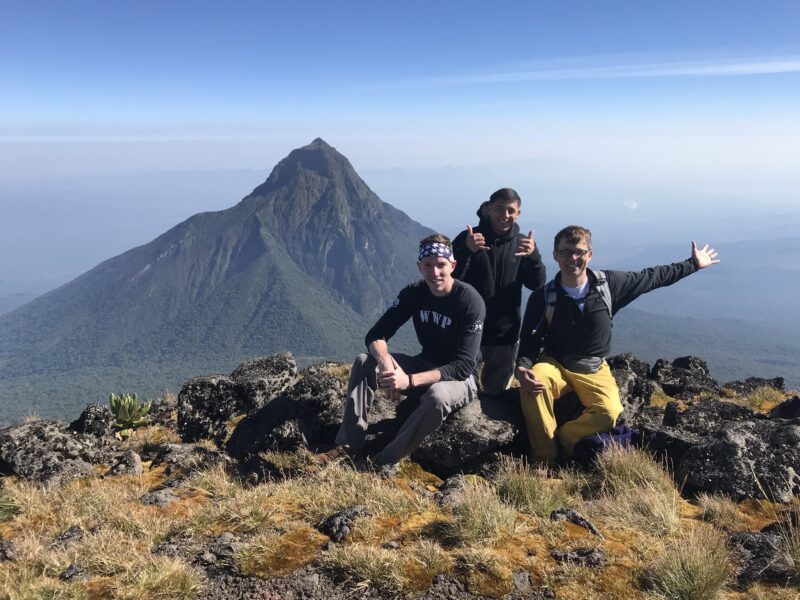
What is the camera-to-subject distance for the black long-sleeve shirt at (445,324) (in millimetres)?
7211

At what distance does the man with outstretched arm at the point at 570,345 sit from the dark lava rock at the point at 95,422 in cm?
882

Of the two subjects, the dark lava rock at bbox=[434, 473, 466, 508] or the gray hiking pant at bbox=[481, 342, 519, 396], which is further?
the gray hiking pant at bbox=[481, 342, 519, 396]

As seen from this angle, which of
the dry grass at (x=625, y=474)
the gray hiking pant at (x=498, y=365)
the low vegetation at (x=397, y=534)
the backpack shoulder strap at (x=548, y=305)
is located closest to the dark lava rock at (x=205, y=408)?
the low vegetation at (x=397, y=534)

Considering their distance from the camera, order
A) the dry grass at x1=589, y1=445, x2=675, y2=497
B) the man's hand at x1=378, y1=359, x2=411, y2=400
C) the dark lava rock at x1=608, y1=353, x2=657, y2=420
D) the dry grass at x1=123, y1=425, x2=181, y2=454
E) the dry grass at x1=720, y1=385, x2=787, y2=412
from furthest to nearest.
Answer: the dry grass at x1=720, y1=385, x2=787, y2=412
the dry grass at x1=123, y1=425, x2=181, y2=454
the dark lava rock at x1=608, y1=353, x2=657, y2=420
the man's hand at x1=378, y1=359, x2=411, y2=400
the dry grass at x1=589, y1=445, x2=675, y2=497

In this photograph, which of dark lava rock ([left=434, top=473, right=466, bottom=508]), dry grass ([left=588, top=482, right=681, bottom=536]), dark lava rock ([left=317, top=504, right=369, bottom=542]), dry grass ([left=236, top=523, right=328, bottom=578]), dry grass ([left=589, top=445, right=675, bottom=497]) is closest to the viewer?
dry grass ([left=236, top=523, right=328, bottom=578])

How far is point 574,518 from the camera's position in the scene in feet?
17.5

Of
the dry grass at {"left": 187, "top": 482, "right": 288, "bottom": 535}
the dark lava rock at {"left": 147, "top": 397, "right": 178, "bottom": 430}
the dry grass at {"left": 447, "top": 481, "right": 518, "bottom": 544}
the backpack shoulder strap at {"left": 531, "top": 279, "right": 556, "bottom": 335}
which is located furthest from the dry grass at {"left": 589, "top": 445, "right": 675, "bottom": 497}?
the dark lava rock at {"left": 147, "top": 397, "right": 178, "bottom": 430}

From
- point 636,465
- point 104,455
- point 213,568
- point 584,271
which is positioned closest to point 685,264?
point 584,271

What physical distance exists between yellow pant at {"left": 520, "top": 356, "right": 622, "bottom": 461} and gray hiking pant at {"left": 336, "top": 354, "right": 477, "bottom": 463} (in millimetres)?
998

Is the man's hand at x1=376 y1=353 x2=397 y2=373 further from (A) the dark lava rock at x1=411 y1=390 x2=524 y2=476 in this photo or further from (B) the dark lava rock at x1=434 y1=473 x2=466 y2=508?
(B) the dark lava rock at x1=434 y1=473 x2=466 y2=508

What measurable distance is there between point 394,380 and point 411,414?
78 cm

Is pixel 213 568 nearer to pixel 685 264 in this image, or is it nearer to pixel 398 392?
pixel 398 392

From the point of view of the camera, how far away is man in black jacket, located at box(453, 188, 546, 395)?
866 centimetres

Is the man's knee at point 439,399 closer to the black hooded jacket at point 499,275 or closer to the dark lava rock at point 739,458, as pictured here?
the black hooded jacket at point 499,275
